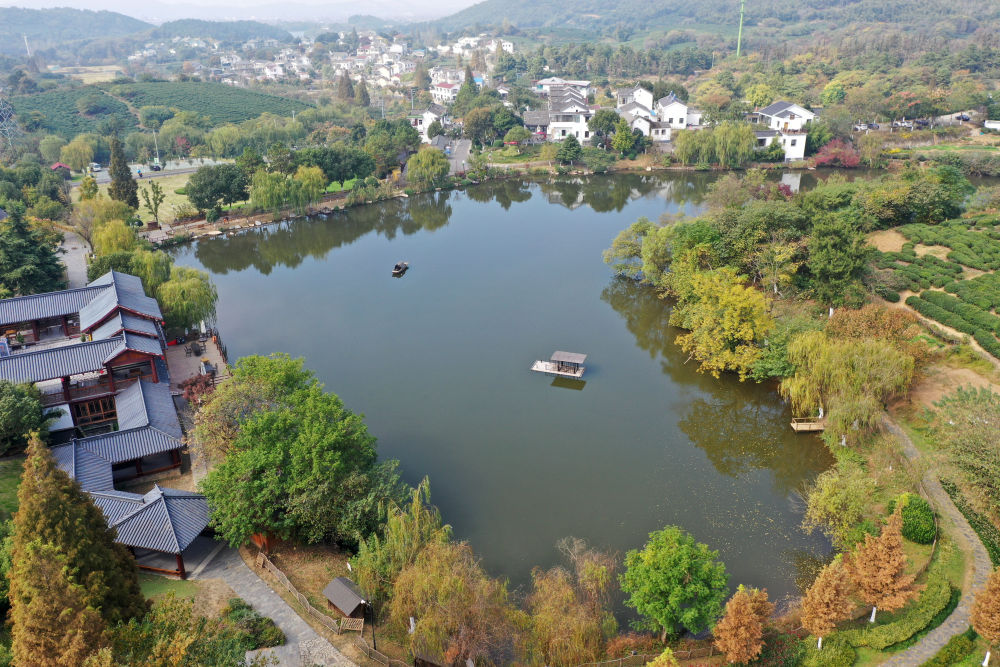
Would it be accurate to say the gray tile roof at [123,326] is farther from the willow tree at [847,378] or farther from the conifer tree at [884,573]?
the conifer tree at [884,573]

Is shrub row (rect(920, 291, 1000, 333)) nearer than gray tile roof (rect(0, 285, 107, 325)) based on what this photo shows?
No

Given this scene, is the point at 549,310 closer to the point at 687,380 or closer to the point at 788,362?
the point at 687,380

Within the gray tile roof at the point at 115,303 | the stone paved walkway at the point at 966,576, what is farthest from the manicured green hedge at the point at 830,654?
the gray tile roof at the point at 115,303

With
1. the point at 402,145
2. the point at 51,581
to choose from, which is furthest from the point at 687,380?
the point at 402,145

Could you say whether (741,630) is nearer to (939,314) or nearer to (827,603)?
(827,603)

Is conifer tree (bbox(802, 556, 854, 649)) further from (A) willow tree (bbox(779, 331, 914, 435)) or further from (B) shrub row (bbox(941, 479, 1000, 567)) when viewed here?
(A) willow tree (bbox(779, 331, 914, 435))

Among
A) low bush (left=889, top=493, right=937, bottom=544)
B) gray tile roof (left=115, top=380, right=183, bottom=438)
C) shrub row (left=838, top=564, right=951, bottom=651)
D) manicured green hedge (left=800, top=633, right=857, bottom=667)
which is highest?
gray tile roof (left=115, top=380, right=183, bottom=438)

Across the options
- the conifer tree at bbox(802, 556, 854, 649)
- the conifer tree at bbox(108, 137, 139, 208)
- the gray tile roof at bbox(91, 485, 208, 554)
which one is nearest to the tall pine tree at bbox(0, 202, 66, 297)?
the conifer tree at bbox(108, 137, 139, 208)
